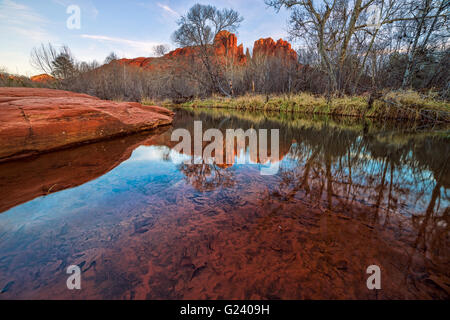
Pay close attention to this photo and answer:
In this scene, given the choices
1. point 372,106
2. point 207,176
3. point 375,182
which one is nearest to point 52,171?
point 207,176

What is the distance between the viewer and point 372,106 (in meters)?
6.48

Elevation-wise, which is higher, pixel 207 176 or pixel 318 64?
pixel 318 64

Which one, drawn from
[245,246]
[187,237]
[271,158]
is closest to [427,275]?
[245,246]

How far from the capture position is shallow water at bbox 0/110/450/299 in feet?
2.23

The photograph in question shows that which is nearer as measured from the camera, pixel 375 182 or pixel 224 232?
pixel 224 232

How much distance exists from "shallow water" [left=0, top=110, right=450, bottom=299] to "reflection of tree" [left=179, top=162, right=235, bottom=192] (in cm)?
2

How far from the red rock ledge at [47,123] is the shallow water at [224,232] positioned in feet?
1.81

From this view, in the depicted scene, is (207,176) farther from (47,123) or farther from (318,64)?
(318,64)

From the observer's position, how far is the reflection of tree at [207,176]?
1.57 metres

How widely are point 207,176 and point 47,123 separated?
2605 mm

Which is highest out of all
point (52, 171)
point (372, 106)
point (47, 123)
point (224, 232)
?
point (372, 106)
